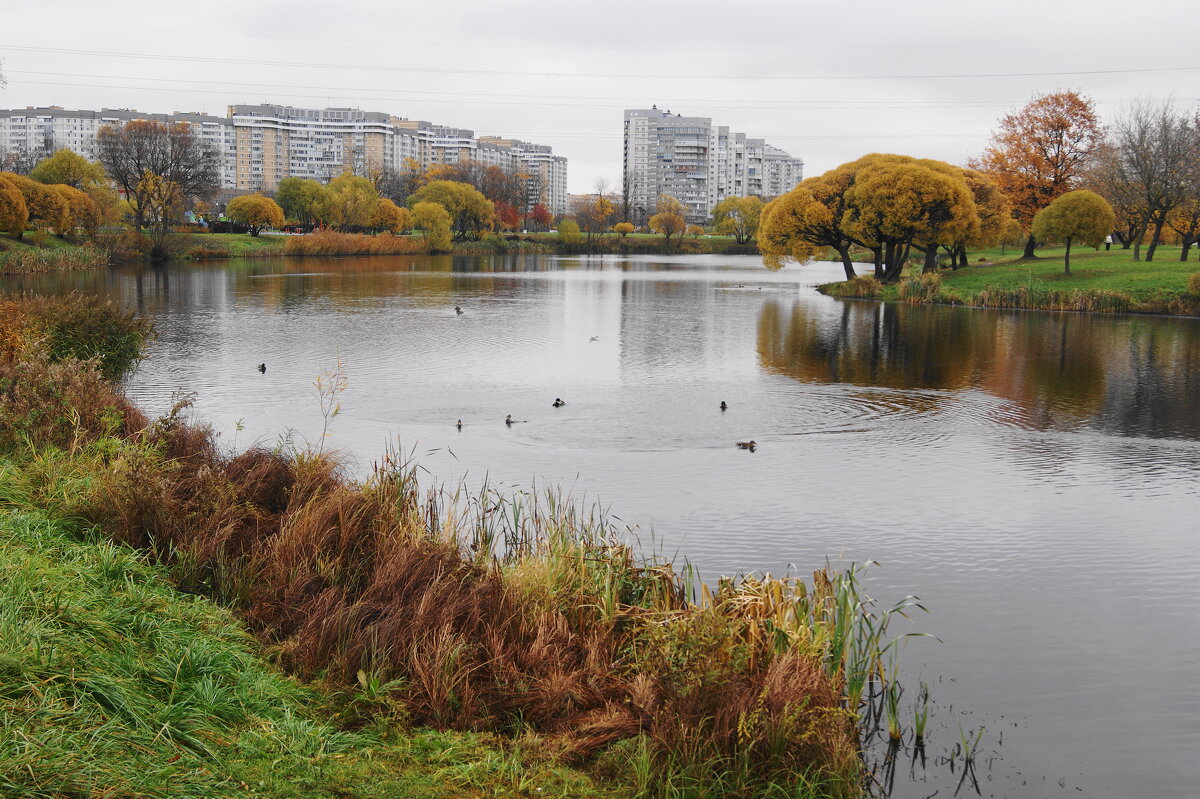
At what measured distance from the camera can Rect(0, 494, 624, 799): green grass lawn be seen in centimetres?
455

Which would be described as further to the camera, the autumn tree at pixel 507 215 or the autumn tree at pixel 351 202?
the autumn tree at pixel 507 215

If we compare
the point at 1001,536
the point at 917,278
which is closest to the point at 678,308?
the point at 917,278

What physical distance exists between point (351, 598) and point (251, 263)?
2566 inches

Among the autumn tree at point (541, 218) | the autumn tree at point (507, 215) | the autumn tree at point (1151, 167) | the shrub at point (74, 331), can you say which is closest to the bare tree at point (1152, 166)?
the autumn tree at point (1151, 167)

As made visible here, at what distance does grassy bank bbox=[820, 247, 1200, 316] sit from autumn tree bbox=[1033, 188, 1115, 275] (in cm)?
166

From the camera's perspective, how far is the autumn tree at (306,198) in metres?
93.9

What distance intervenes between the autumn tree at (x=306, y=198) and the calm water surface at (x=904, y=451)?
6072cm

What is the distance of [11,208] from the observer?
56062mm

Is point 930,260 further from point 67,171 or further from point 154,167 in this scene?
point 67,171

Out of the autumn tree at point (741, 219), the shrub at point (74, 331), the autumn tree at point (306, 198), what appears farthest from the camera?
the autumn tree at point (741, 219)

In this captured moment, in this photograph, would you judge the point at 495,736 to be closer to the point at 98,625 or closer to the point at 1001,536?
the point at 98,625

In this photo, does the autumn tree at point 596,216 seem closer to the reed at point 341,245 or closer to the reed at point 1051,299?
the reed at point 341,245

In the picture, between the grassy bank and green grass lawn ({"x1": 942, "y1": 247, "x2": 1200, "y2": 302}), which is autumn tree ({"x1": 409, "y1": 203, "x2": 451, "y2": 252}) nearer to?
the grassy bank

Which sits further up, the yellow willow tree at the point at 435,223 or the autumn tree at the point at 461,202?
the autumn tree at the point at 461,202
